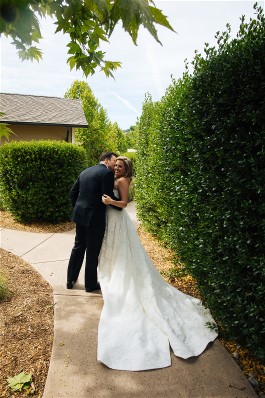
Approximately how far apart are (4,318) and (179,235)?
2654mm

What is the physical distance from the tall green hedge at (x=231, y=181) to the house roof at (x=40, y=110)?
14.7 metres

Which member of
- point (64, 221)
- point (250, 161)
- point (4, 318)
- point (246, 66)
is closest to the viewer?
point (250, 161)

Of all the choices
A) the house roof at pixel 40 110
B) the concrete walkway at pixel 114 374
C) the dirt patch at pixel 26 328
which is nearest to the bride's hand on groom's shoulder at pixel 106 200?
the concrete walkway at pixel 114 374

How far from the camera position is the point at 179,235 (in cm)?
434

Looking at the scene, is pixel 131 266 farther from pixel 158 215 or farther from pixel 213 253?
pixel 158 215

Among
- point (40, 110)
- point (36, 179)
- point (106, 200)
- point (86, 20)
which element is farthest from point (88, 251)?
point (40, 110)

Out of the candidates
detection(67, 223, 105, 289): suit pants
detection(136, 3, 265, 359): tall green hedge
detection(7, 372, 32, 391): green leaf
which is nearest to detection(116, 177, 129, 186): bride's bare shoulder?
detection(67, 223, 105, 289): suit pants

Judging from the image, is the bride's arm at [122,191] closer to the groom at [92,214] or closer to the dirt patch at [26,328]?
the groom at [92,214]

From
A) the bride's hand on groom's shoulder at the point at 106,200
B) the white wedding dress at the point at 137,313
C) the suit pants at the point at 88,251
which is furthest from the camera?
the suit pants at the point at 88,251

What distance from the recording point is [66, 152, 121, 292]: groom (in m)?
4.19

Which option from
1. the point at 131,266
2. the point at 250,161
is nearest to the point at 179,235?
the point at 131,266

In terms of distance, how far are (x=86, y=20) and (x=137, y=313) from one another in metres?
3.37

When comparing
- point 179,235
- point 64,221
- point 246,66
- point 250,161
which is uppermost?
point 246,66

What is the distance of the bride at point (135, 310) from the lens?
3025 millimetres
